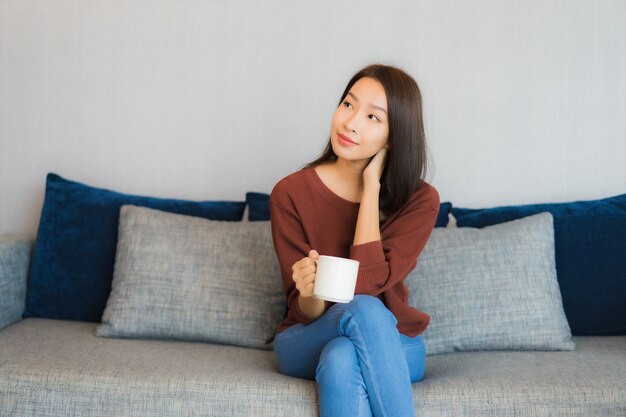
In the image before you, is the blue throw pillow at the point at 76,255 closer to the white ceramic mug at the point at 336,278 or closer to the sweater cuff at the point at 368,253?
the sweater cuff at the point at 368,253

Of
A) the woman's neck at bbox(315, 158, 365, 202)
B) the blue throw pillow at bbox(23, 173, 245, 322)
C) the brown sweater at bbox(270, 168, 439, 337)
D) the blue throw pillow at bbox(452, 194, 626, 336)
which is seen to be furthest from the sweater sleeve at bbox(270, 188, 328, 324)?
the blue throw pillow at bbox(452, 194, 626, 336)

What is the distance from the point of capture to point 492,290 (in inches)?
83.3

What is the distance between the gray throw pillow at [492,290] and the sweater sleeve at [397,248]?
309 millimetres

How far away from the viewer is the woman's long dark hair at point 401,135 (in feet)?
5.96

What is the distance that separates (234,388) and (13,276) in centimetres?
105

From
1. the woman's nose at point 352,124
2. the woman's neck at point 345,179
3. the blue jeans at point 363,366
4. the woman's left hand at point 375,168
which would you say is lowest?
the blue jeans at point 363,366

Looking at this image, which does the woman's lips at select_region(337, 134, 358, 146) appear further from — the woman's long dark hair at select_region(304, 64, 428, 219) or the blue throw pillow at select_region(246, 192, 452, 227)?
the blue throw pillow at select_region(246, 192, 452, 227)

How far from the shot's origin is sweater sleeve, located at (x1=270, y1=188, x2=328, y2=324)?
1.82 m

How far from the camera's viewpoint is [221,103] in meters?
2.66

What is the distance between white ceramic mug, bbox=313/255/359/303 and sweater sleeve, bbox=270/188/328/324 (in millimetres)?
352

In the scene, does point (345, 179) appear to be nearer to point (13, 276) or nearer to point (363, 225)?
point (363, 225)

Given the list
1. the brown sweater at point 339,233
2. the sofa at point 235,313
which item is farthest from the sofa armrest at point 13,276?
the brown sweater at point 339,233

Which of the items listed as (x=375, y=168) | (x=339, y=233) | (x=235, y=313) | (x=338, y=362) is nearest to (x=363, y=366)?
(x=338, y=362)

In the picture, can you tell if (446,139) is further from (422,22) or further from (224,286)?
(224,286)
